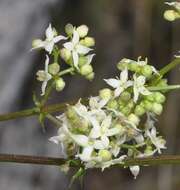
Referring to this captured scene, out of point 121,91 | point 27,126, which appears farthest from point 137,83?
point 27,126

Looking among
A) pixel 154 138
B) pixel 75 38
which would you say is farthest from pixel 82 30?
pixel 154 138

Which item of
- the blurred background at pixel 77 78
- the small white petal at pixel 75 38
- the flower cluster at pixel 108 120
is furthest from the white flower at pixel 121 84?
the blurred background at pixel 77 78

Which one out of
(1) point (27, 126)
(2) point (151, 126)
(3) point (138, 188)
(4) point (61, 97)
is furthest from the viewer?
(3) point (138, 188)

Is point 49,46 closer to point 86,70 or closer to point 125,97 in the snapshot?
point 86,70

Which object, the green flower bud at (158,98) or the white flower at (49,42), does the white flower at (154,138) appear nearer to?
the green flower bud at (158,98)

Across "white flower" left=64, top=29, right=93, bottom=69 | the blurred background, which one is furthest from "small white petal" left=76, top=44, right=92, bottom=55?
the blurred background

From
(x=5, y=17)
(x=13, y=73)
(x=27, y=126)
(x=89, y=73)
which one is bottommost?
(x=89, y=73)

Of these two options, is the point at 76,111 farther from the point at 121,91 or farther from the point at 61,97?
the point at 61,97
